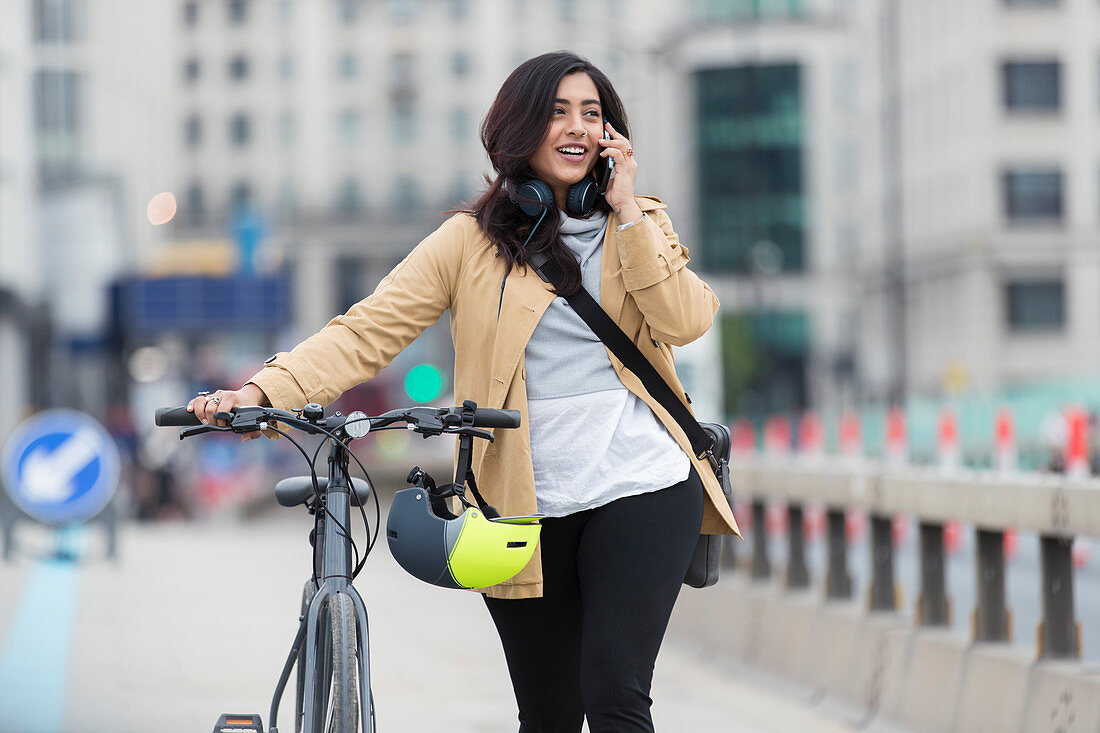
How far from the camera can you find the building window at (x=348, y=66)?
339 feet

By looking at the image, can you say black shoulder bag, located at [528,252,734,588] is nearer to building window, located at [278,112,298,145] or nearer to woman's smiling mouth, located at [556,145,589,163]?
woman's smiling mouth, located at [556,145,589,163]

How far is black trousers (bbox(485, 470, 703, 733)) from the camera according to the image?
3787 mm

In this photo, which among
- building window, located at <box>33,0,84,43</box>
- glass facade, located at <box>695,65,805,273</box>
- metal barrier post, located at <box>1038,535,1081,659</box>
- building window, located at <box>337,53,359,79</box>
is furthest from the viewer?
building window, located at <box>337,53,359,79</box>

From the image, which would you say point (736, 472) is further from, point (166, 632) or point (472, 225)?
point (472, 225)

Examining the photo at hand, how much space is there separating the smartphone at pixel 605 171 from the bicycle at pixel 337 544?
0.58 m

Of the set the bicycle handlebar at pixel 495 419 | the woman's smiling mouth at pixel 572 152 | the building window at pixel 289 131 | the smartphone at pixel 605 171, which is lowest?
the bicycle handlebar at pixel 495 419

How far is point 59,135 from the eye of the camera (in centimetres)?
3878

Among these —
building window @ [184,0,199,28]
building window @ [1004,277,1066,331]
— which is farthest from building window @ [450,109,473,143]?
building window @ [1004,277,1066,331]

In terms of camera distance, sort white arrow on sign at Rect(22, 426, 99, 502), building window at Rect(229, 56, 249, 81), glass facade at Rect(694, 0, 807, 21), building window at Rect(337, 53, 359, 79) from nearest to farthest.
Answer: white arrow on sign at Rect(22, 426, 99, 502) < glass facade at Rect(694, 0, 807, 21) < building window at Rect(229, 56, 249, 81) < building window at Rect(337, 53, 359, 79)

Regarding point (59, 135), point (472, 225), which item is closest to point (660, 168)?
point (59, 135)

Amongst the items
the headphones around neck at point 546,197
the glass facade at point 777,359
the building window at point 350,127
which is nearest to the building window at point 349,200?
the building window at point 350,127

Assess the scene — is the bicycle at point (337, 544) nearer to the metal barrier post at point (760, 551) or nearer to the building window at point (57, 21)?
the metal barrier post at point (760, 551)

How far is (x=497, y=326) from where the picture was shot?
3.90m

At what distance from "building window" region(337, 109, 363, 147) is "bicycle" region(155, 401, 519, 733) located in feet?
326
